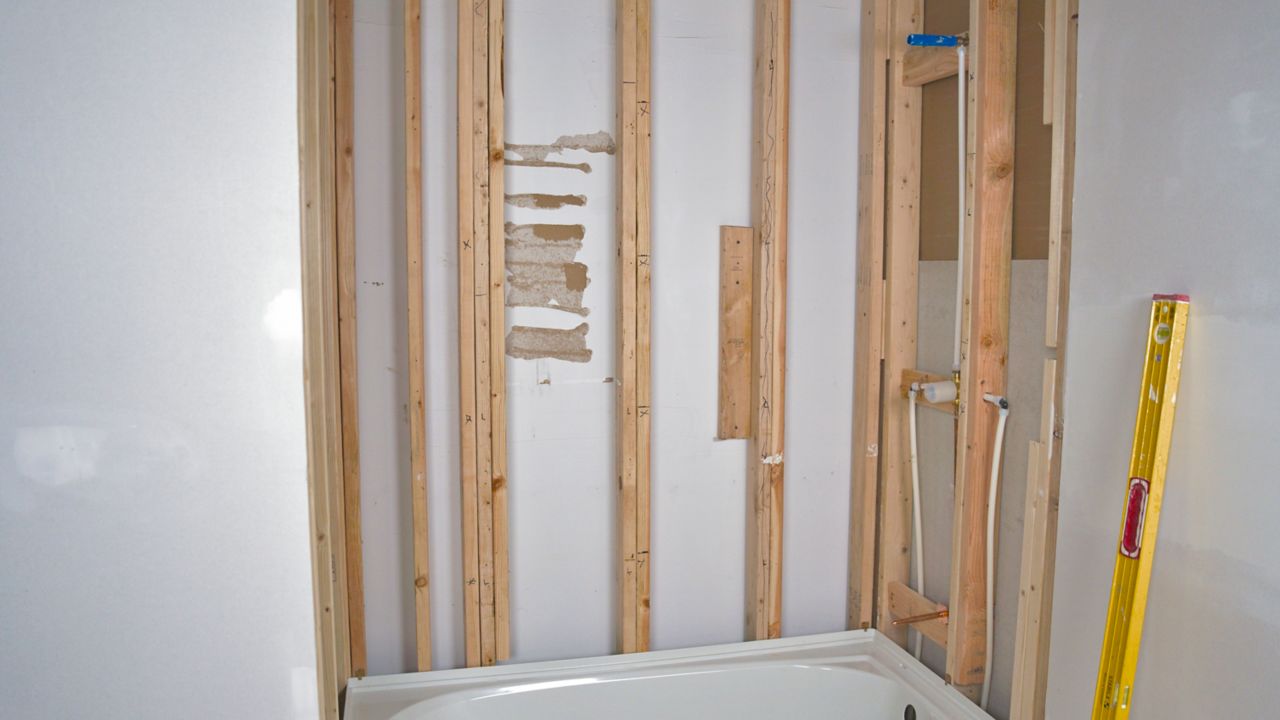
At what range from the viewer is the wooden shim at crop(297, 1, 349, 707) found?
144cm

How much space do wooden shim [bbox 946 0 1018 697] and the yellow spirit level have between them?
597 mm

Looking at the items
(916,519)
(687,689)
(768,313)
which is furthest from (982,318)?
(687,689)

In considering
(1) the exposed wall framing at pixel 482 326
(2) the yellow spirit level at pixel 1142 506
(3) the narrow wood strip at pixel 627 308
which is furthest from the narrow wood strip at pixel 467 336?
(2) the yellow spirit level at pixel 1142 506

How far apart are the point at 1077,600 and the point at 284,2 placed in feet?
6.09

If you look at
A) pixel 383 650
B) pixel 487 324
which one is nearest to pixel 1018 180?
pixel 487 324

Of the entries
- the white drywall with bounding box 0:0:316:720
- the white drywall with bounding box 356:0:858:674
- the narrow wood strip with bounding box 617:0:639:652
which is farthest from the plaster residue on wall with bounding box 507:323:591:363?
the white drywall with bounding box 0:0:316:720

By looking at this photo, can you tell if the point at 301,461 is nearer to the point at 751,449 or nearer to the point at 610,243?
the point at 610,243

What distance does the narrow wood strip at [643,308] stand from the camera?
2.37 meters

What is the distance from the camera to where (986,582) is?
2266 millimetres

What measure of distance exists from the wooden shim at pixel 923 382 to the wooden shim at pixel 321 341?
1584 mm

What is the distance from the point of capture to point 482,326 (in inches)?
91.0

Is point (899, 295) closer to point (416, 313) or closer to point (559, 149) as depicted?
point (559, 149)

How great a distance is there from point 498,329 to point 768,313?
76 cm

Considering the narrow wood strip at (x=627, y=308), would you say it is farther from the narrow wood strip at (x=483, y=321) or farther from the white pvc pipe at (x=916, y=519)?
the white pvc pipe at (x=916, y=519)
